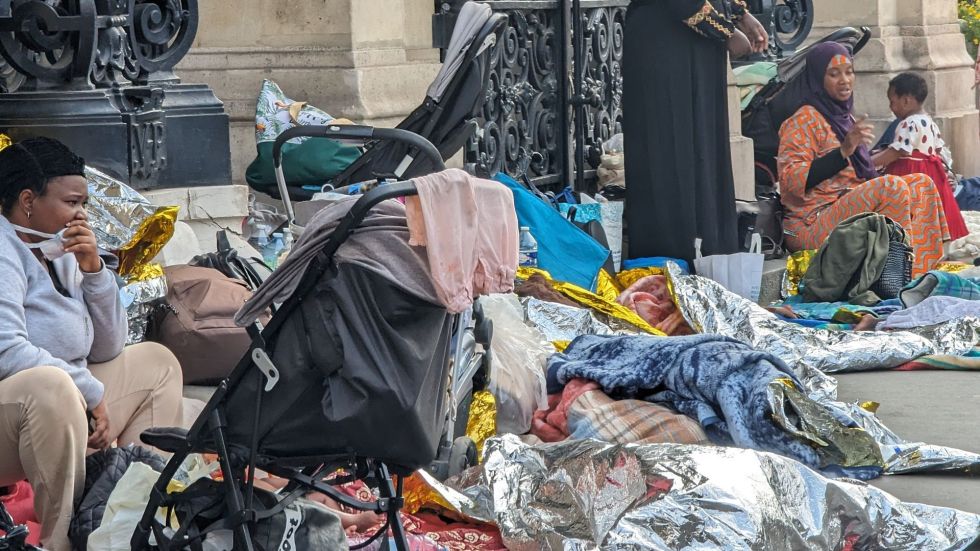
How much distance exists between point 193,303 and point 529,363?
126 cm

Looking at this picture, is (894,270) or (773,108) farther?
(773,108)

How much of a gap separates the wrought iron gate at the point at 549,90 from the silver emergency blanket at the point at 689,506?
409 cm

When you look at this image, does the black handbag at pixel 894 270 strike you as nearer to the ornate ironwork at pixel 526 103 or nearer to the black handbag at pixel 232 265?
the ornate ironwork at pixel 526 103

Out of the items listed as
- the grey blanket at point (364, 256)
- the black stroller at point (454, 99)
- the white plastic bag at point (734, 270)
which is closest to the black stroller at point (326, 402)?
the grey blanket at point (364, 256)

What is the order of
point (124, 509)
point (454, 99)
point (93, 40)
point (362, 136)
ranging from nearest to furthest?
point (124, 509)
point (362, 136)
point (93, 40)
point (454, 99)

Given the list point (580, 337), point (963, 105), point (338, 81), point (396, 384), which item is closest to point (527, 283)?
point (580, 337)

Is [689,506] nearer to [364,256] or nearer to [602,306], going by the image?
[364,256]

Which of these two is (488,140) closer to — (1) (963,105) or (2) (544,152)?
(2) (544,152)

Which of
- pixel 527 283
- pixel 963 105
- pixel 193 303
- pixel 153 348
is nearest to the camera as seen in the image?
pixel 153 348

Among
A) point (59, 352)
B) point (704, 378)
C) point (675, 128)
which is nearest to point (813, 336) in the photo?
point (675, 128)

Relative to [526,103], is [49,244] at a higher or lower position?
lower

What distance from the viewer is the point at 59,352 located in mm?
4477

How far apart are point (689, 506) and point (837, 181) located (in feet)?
18.4

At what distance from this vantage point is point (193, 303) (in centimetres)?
552
